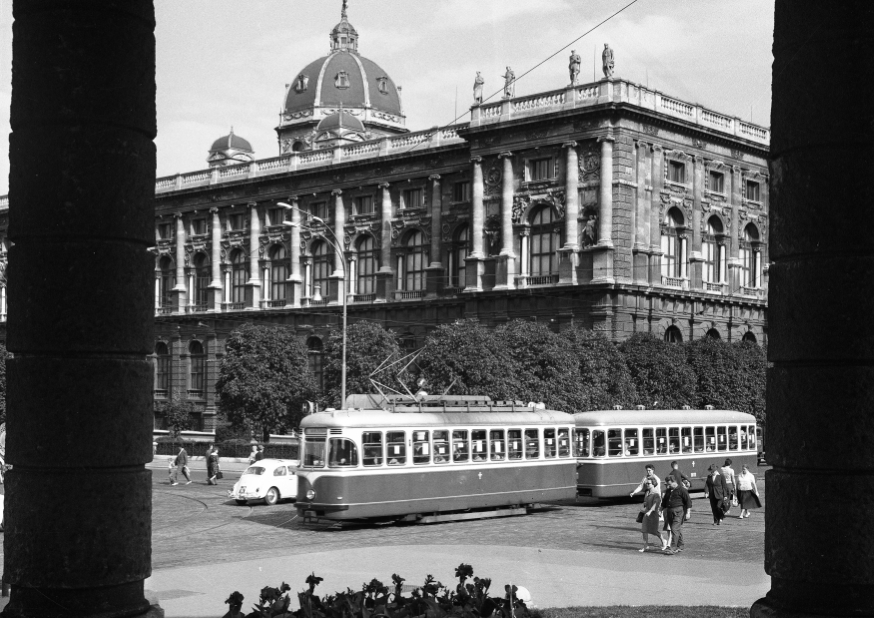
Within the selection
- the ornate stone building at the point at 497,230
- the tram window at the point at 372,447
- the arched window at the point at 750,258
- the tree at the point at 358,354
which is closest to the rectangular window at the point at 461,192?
the ornate stone building at the point at 497,230

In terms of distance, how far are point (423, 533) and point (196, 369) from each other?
239ft

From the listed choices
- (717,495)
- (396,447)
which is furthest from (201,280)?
(717,495)

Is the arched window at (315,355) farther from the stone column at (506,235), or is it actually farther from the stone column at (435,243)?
the stone column at (506,235)

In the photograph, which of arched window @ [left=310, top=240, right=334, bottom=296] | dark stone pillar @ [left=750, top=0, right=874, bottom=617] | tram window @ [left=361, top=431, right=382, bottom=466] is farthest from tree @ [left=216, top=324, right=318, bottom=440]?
dark stone pillar @ [left=750, top=0, right=874, bottom=617]

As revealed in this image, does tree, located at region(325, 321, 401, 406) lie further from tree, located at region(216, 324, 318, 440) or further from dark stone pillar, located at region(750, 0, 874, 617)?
dark stone pillar, located at region(750, 0, 874, 617)

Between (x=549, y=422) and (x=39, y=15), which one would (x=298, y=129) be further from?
(x=39, y=15)

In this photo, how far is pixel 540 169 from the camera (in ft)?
247

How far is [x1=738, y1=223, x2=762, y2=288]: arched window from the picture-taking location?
79.2 meters

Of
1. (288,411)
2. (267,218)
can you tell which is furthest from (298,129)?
(288,411)

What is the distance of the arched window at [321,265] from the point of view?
9206 cm

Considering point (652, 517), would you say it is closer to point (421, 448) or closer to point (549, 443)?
point (421, 448)

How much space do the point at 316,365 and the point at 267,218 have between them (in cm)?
1370

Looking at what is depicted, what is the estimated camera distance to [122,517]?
7.50 m

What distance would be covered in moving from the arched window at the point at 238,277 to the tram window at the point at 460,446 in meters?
66.3
